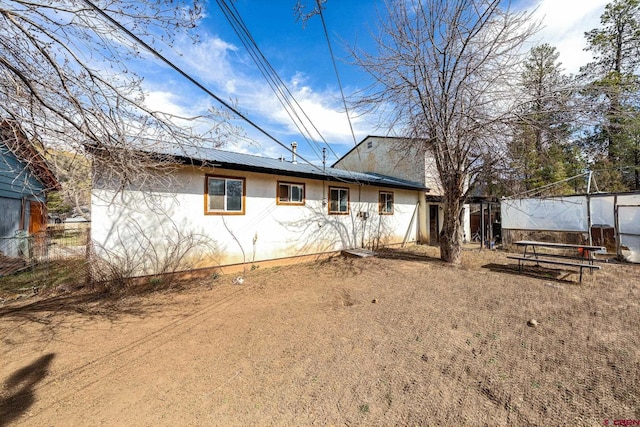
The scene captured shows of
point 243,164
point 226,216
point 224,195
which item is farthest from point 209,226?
point 243,164

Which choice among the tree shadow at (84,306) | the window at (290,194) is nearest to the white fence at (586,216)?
the window at (290,194)

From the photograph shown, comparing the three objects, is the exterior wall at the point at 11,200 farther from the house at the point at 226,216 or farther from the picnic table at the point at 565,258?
the picnic table at the point at 565,258

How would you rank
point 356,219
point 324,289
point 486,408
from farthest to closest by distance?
point 356,219 < point 324,289 < point 486,408

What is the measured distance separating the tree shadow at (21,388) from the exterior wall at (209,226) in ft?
8.84

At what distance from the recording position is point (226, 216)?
7176mm

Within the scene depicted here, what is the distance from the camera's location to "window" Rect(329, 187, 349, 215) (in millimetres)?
9695

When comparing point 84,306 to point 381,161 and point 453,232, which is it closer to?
point 453,232

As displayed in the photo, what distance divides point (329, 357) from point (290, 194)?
6135 millimetres

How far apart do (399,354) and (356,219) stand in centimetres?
756

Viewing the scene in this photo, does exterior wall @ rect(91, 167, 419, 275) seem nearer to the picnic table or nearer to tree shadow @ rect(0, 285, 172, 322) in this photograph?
tree shadow @ rect(0, 285, 172, 322)

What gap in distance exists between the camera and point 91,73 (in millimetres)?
3227

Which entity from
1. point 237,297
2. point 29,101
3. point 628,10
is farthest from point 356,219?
point 628,10

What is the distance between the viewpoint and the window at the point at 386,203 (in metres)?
11.3

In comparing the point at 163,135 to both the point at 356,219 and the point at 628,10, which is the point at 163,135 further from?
the point at 628,10
